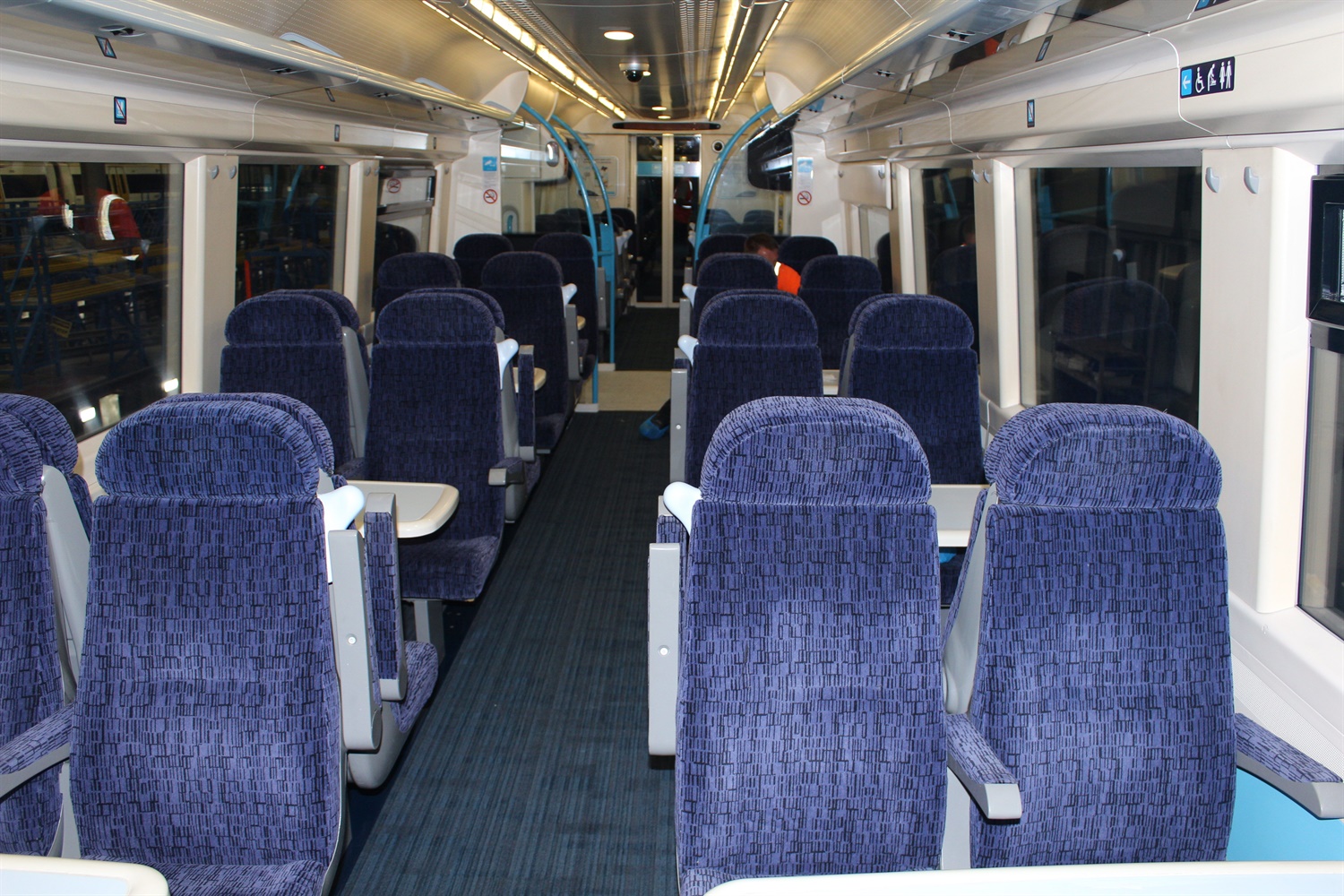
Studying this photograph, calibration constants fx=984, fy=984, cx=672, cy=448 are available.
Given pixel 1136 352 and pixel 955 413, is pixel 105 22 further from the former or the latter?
pixel 1136 352

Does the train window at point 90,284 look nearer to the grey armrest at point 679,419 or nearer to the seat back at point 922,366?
the grey armrest at point 679,419

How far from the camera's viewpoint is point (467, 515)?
3.94 m

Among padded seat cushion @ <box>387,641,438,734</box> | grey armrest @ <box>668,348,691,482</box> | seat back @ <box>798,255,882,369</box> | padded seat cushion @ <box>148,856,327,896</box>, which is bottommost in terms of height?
padded seat cushion @ <box>148,856,327,896</box>

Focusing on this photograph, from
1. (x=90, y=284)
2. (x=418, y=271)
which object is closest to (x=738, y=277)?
(x=418, y=271)

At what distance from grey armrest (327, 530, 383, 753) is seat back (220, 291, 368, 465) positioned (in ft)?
6.61

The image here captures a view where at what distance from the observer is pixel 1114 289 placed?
3854 millimetres

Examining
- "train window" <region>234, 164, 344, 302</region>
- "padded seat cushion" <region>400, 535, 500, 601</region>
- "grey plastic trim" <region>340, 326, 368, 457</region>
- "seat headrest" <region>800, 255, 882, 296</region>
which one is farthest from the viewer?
"seat headrest" <region>800, 255, 882, 296</region>

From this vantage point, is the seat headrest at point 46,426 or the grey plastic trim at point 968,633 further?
the seat headrest at point 46,426

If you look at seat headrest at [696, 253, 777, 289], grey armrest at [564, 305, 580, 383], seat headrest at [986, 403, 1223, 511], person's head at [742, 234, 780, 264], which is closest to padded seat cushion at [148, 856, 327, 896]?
seat headrest at [986, 403, 1223, 511]

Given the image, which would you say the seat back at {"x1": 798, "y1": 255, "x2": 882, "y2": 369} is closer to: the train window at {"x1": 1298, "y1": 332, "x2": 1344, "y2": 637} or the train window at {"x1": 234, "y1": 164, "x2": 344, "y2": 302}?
the train window at {"x1": 234, "y1": 164, "x2": 344, "y2": 302}

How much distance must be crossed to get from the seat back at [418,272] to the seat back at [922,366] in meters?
3.69

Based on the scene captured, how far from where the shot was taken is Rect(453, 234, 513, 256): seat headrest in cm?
859

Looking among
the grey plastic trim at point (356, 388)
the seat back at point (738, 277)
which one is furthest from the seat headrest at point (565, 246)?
the grey plastic trim at point (356, 388)

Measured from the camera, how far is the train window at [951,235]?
5520mm
